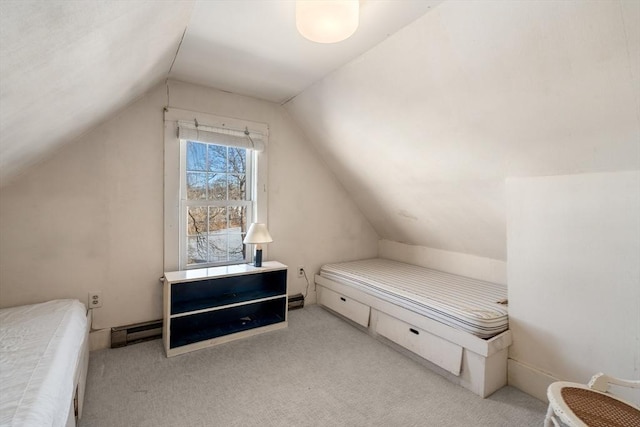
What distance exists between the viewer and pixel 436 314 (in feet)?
7.02

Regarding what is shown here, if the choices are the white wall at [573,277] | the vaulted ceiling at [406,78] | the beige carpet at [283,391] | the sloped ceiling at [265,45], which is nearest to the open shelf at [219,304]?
the beige carpet at [283,391]

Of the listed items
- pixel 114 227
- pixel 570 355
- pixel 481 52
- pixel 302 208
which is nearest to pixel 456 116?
pixel 481 52

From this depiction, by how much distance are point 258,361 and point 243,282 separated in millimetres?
887

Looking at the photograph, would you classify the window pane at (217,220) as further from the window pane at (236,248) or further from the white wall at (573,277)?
the white wall at (573,277)

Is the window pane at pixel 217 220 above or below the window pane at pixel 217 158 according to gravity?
below

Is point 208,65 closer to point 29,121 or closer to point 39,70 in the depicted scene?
point 29,121

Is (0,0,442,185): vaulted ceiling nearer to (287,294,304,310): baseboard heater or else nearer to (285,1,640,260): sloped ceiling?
(285,1,640,260): sloped ceiling

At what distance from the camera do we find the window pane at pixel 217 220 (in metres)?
2.90

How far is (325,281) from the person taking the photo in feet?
10.9

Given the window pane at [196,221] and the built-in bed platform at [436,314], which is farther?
the window pane at [196,221]

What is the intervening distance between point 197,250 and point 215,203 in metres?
→ 0.48

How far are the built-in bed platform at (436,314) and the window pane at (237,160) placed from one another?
4.78 ft

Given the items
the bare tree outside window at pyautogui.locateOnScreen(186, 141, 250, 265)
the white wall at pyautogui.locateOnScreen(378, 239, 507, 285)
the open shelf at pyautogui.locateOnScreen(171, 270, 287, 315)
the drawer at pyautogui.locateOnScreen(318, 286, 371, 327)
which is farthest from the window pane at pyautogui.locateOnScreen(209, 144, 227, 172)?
the white wall at pyautogui.locateOnScreen(378, 239, 507, 285)

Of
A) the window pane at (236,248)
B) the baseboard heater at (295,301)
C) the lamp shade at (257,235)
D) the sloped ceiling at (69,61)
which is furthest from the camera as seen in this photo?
the baseboard heater at (295,301)
